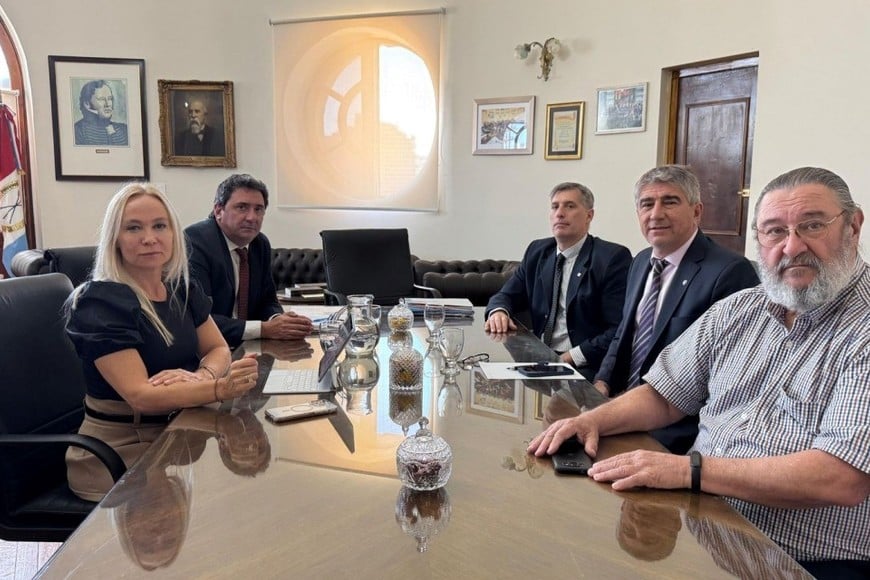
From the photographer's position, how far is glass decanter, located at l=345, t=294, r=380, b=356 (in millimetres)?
1986

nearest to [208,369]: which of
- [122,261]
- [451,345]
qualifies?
[122,261]

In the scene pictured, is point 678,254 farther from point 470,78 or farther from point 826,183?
point 470,78

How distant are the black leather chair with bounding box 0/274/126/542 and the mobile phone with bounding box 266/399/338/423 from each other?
43 cm

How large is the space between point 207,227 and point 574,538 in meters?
2.24

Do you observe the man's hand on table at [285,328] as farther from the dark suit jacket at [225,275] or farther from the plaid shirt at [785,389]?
the plaid shirt at [785,389]

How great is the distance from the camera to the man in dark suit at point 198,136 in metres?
6.11

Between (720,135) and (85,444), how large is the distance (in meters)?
4.35

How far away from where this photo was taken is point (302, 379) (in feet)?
6.04

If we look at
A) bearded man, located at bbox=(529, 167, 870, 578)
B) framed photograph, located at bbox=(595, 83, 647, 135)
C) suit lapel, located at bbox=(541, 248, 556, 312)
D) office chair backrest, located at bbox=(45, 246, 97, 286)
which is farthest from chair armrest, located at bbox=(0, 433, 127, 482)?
framed photograph, located at bbox=(595, 83, 647, 135)

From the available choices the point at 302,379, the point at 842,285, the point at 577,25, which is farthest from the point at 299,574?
the point at 577,25

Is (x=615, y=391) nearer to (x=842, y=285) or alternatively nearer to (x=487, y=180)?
(x=842, y=285)

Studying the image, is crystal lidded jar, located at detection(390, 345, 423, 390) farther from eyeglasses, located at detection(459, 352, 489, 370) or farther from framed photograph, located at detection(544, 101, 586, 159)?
framed photograph, located at detection(544, 101, 586, 159)

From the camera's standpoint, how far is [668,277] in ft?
7.70

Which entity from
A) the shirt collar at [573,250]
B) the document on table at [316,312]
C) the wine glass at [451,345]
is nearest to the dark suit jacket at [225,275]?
the document on table at [316,312]
